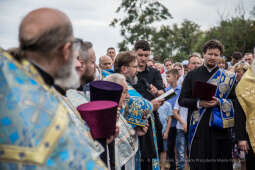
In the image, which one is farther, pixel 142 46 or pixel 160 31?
pixel 160 31

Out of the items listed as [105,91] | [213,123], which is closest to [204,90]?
[213,123]

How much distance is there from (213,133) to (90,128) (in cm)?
309

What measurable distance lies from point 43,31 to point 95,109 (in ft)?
3.39

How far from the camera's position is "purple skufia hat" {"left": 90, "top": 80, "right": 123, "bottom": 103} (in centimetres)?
282

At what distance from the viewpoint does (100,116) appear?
2.44m

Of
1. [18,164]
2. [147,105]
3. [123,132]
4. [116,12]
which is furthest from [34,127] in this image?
[116,12]

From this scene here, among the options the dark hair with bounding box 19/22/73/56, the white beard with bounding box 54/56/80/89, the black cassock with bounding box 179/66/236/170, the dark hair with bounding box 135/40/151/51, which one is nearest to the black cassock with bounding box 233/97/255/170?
the black cassock with bounding box 179/66/236/170

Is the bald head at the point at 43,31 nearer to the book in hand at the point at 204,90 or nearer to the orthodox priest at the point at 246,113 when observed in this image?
the book in hand at the point at 204,90

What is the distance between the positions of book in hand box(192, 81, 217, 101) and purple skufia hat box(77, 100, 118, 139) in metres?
2.32

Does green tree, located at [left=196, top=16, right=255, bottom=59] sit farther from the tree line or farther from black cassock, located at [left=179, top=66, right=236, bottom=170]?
black cassock, located at [left=179, top=66, right=236, bottom=170]

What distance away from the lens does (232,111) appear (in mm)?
4996

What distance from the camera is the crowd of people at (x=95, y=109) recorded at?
4.29ft

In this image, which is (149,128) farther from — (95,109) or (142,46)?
(95,109)

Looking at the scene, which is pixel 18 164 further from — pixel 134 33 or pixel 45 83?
pixel 134 33
